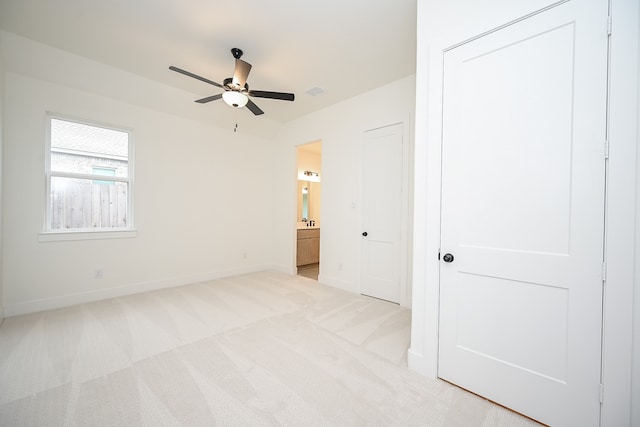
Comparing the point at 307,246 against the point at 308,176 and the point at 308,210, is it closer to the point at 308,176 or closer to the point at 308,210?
the point at 308,210

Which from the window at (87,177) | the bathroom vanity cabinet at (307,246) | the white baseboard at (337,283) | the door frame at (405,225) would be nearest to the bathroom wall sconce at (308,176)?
the bathroom vanity cabinet at (307,246)

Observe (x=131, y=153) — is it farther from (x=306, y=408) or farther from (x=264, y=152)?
(x=306, y=408)

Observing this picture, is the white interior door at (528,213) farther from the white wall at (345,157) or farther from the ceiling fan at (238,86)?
the ceiling fan at (238,86)

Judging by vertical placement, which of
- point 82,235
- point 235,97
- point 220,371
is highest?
point 235,97

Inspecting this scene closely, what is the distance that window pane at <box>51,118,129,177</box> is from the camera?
3195mm

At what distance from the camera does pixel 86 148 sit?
3.38 metres

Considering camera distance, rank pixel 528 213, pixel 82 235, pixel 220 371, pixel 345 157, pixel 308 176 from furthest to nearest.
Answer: pixel 308 176 < pixel 345 157 < pixel 82 235 < pixel 220 371 < pixel 528 213

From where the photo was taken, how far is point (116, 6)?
89.3 inches

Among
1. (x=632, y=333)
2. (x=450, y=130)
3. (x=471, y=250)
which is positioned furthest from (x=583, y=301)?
(x=450, y=130)

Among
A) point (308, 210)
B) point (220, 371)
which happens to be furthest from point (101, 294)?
point (308, 210)

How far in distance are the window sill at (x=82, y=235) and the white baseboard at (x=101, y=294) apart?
29.1 inches

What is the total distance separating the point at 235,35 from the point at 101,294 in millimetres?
3834

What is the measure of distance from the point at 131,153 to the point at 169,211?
1019 mm

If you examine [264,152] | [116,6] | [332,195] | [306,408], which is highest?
[116,6]
